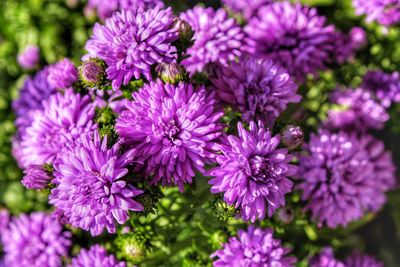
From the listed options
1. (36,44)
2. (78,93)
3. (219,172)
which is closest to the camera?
(219,172)

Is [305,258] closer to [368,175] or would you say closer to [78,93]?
[368,175]

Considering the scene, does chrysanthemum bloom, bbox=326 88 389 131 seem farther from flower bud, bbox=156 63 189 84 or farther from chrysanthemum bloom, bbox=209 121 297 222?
flower bud, bbox=156 63 189 84

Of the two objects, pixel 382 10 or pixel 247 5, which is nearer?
pixel 382 10

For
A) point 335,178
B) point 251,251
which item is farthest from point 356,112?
point 251,251

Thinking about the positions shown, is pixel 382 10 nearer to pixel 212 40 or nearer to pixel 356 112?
pixel 356 112

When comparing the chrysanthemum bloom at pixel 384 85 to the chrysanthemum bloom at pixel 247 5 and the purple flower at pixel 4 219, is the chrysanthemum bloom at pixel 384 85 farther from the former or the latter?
the purple flower at pixel 4 219

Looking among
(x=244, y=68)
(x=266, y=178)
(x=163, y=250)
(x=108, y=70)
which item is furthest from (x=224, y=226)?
(x=108, y=70)

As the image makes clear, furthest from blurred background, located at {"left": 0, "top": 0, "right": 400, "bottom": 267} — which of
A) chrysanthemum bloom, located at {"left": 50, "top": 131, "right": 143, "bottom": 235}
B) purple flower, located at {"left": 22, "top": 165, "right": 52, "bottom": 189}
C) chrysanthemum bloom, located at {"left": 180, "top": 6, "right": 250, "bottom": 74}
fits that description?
chrysanthemum bloom, located at {"left": 50, "top": 131, "right": 143, "bottom": 235}
